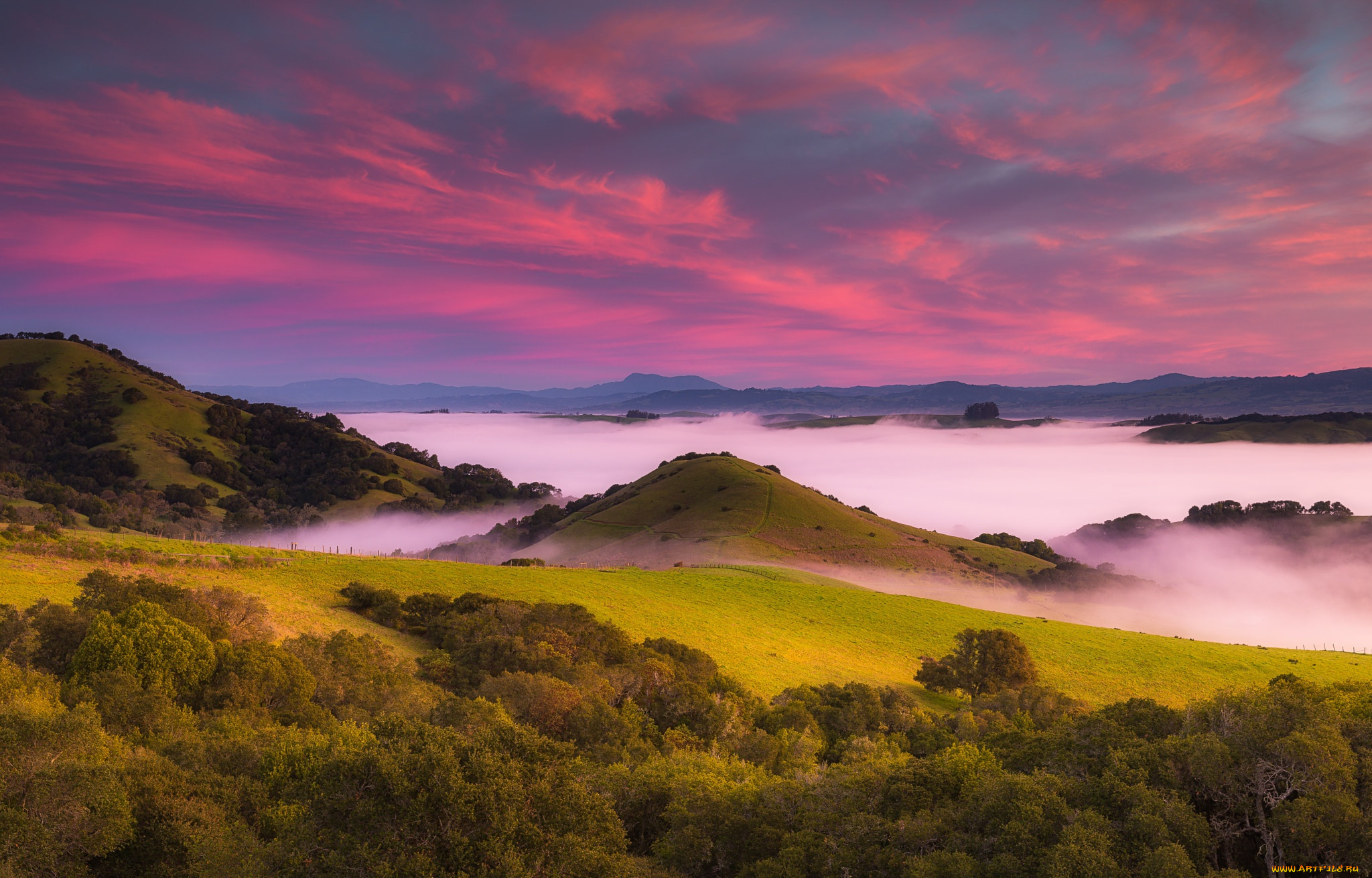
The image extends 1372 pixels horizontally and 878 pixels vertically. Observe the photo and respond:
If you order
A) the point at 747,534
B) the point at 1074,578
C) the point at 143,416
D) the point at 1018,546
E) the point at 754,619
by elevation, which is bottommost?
the point at 1074,578

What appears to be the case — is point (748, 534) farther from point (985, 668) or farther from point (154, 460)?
point (154, 460)

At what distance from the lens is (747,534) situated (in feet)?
401

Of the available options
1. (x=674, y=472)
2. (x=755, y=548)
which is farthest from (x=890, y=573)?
(x=674, y=472)

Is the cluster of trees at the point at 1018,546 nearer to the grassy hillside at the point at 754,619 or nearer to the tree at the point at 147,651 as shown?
the grassy hillside at the point at 754,619

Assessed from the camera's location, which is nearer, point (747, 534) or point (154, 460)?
point (747, 534)

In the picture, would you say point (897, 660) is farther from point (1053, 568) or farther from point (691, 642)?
point (1053, 568)

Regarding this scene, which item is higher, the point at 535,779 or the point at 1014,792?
the point at 535,779

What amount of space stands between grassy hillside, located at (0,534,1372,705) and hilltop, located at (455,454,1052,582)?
3409 centimetres

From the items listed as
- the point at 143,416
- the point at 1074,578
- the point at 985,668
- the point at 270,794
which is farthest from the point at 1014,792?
the point at 143,416

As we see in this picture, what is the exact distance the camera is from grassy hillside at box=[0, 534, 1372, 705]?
40312mm

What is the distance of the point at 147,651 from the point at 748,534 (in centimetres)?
10396

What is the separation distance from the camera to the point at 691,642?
51656 millimetres

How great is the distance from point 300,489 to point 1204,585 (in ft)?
735

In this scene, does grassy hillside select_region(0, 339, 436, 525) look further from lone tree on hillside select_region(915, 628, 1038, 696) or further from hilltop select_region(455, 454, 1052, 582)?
lone tree on hillside select_region(915, 628, 1038, 696)
